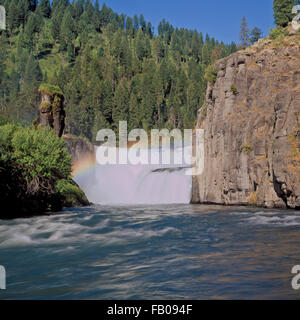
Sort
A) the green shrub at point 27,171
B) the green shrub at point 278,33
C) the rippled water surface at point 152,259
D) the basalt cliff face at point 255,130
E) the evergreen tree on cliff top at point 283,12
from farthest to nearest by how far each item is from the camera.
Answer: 1. the evergreen tree on cliff top at point 283,12
2. the green shrub at point 278,33
3. the basalt cliff face at point 255,130
4. the green shrub at point 27,171
5. the rippled water surface at point 152,259

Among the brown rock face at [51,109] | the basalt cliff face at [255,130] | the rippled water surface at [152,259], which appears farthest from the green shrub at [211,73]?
the rippled water surface at [152,259]

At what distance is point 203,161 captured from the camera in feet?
131

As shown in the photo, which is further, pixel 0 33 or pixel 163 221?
pixel 0 33

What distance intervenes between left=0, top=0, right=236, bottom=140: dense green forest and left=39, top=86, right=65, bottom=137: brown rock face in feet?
49.9

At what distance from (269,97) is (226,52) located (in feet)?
360

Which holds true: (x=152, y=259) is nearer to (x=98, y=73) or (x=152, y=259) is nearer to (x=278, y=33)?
(x=278, y=33)

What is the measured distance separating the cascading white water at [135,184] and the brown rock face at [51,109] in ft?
33.3

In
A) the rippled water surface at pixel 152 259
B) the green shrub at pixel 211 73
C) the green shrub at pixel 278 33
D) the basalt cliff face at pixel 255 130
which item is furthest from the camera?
the green shrub at pixel 211 73

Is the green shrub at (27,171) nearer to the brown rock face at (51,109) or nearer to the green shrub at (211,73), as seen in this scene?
the brown rock face at (51,109)

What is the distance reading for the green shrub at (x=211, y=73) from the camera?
40656 millimetres

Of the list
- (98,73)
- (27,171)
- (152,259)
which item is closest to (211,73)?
(27,171)

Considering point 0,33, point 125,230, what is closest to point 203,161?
point 125,230
